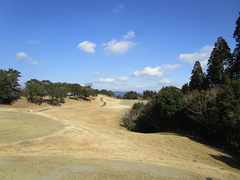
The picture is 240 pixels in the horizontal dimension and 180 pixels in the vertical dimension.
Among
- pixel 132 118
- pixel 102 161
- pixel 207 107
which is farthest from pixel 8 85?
pixel 207 107

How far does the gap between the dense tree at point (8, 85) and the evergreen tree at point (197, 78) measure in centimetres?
4432

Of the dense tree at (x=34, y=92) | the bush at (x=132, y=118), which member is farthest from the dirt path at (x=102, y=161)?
the dense tree at (x=34, y=92)

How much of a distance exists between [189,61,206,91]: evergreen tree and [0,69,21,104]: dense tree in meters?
44.3

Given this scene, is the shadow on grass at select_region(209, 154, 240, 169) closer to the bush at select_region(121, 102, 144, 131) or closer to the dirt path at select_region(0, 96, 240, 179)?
the dirt path at select_region(0, 96, 240, 179)

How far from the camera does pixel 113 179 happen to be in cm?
711

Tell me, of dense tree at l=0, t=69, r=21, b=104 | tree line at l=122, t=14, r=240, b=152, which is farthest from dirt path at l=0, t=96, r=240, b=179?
dense tree at l=0, t=69, r=21, b=104

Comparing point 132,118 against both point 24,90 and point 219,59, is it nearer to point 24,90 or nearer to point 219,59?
point 219,59

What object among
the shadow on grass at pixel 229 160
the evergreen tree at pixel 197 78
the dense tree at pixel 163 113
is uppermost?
the evergreen tree at pixel 197 78

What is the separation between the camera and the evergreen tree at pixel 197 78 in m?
30.2

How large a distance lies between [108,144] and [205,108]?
13.3m

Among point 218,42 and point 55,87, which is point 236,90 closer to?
point 218,42

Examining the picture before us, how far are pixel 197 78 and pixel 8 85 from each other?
4563cm

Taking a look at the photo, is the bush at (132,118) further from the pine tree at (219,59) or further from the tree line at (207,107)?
the pine tree at (219,59)

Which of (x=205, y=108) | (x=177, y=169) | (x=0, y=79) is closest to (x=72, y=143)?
(x=177, y=169)
